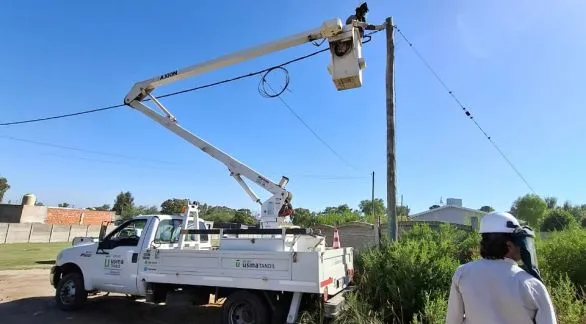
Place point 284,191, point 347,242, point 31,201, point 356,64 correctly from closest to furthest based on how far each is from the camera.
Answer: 1. point 356,64
2. point 284,191
3. point 347,242
4. point 31,201

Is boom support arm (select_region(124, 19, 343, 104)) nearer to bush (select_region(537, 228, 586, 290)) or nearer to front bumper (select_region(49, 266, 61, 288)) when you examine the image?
front bumper (select_region(49, 266, 61, 288))

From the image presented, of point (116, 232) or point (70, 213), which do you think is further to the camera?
point (70, 213)

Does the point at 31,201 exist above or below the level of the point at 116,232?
above

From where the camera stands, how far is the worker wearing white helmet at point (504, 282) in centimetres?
243

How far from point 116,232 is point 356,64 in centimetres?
636

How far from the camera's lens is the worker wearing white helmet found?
2.43m

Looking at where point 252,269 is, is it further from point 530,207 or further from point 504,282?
point 530,207

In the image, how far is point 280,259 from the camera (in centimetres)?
710

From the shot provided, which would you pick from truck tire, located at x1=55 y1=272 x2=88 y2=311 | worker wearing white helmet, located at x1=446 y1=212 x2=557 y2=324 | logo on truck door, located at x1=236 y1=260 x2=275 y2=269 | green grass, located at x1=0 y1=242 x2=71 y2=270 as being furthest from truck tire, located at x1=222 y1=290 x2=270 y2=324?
green grass, located at x1=0 y1=242 x2=71 y2=270

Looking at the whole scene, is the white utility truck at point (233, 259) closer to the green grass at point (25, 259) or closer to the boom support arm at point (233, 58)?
the boom support arm at point (233, 58)

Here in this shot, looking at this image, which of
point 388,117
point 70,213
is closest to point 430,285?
point 388,117

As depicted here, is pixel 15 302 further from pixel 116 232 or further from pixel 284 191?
pixel 284 191

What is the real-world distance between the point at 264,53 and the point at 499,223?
7.81 metres

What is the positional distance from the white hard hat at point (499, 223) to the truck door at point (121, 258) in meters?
7.65
